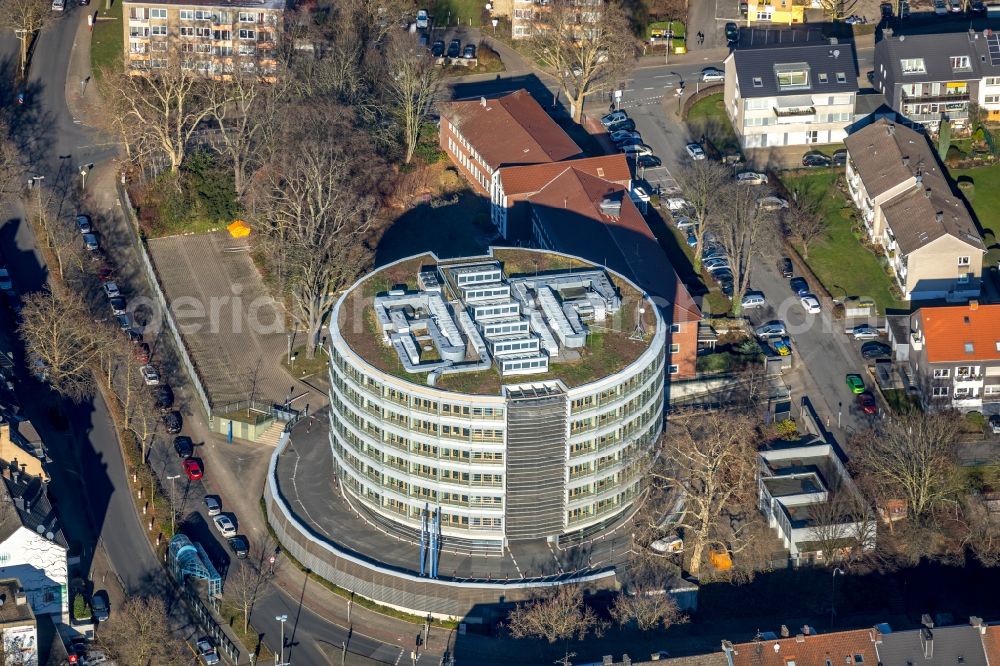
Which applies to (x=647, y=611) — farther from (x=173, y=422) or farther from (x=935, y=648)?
(x=173, y=422)

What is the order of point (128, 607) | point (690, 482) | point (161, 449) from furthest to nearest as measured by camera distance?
point (161, 449) → point (690, 482) → point (128, 607)

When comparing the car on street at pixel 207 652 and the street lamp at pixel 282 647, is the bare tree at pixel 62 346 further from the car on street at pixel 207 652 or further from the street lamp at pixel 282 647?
the street lamp at pixel 282 647


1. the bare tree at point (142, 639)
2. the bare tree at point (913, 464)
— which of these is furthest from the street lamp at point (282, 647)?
the bare tree at point (913, 464)

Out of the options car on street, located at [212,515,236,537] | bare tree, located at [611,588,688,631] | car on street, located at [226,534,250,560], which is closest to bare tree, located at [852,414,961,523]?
bare tree, located at [611,588,688,631]

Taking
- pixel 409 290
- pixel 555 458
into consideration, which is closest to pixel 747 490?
pixel 555 458

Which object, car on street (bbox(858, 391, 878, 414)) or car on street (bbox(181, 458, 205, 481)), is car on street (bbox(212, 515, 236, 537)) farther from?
car on street (bbox(858, 391, 878, 414))

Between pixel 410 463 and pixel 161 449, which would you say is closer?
pixel 410 463

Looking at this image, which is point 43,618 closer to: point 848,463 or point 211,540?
point 211,540
